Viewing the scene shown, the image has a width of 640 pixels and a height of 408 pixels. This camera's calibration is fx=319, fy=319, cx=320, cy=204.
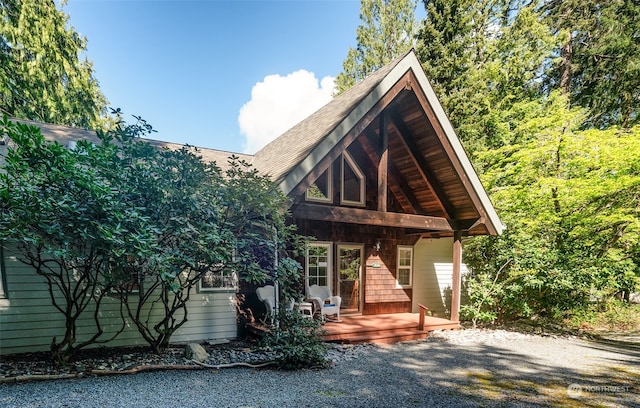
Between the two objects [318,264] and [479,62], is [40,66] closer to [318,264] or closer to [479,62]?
[318,264]

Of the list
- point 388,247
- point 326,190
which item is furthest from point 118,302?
point 388,247

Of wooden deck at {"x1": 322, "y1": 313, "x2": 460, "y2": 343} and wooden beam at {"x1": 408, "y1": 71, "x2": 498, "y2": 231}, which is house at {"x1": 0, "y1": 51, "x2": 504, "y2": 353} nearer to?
wooden beam at {"x1": 408, "y1": 71, "x2": 498, "y2": 231}

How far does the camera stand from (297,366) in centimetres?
511

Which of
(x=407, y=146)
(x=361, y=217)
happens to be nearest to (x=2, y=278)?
(x=361, y=217)

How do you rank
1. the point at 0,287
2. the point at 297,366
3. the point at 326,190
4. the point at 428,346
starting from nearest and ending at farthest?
the point at 297,366 → the point at 0,287 → the point at 428,346 → the point at 326,190

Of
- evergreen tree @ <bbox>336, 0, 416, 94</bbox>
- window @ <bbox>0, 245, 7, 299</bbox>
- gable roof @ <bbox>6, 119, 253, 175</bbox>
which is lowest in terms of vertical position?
→ window @ <bbox>0, 245, 7, 299</bbox>

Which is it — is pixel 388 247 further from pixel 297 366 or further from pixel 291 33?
pixel 291 33

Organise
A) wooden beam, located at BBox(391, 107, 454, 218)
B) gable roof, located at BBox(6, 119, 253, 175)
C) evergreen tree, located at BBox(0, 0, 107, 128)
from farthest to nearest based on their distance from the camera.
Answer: evergreen tree, located at BBox(0, 0, 107, 128) → wooden beam, located at BBox(391, 107, 454, 218) → gable roof, located at BBox(6, 119, 253, 175)

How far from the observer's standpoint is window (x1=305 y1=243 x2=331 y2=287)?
8.66 meters

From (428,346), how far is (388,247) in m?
3.42

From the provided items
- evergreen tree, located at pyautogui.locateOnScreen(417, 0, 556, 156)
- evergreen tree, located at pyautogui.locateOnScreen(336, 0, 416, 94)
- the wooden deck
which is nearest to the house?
the wooden deck

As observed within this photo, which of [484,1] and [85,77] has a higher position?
[484,1]

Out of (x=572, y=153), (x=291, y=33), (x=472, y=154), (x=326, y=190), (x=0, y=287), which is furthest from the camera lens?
(x=472, y=154)

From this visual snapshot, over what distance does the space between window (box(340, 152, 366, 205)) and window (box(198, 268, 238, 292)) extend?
11.9ft
